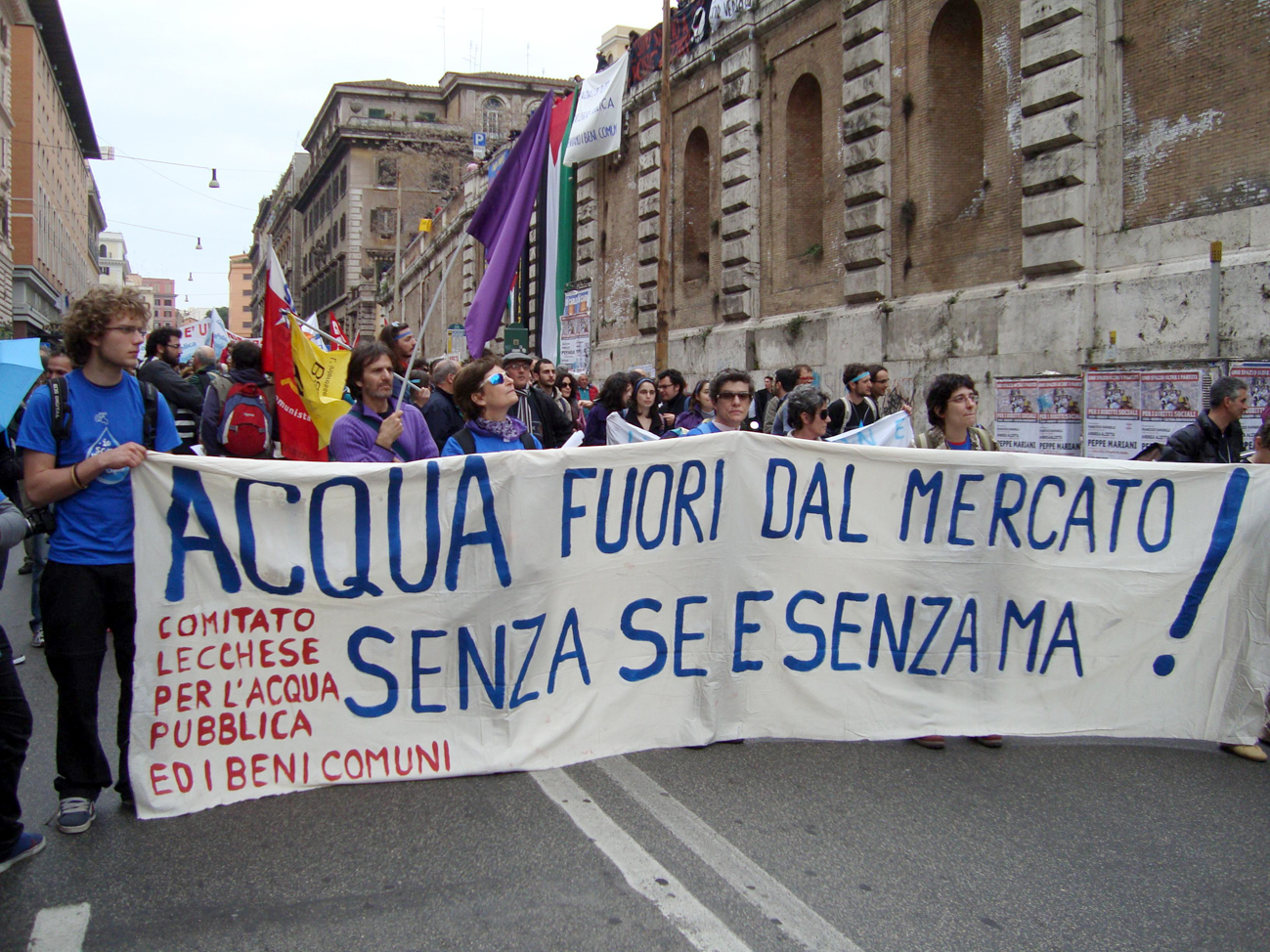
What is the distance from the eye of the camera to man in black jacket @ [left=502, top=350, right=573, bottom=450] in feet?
22.9

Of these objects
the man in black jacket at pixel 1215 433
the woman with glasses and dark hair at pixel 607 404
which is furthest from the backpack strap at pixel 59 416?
the man in black jacket at pixel 1215 433

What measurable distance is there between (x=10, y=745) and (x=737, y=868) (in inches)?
92.9

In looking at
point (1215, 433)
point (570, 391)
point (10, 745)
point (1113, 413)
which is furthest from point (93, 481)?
point (1113, 413)

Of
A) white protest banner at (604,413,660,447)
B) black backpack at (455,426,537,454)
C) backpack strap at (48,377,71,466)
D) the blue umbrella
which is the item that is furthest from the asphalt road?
white protest banner at (604,413,660,447)

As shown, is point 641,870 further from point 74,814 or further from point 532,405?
point 532,405

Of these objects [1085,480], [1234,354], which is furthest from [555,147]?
[1085,480]

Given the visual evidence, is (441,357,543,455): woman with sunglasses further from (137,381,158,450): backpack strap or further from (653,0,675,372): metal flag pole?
(653,0,675,372): metal flag pole

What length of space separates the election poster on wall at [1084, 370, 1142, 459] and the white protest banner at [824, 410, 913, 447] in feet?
16.5

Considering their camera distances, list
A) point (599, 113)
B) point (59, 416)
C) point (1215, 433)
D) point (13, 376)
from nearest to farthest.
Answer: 1. point (59, 416)
2. point (13, 376)
3. point (1215, 433)
4. point (599, 113)

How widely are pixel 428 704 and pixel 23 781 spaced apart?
169 centimetres

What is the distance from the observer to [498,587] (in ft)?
13.5

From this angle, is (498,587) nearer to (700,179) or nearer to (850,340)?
(850,340)

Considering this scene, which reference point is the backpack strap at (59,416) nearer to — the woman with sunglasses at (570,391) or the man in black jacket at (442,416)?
the man in black jacket at (442,416)

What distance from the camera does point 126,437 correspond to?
12.3ft
